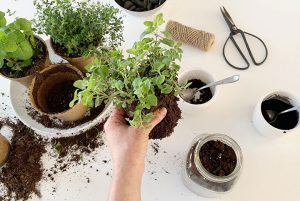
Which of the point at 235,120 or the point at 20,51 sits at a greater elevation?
the point at 20,51

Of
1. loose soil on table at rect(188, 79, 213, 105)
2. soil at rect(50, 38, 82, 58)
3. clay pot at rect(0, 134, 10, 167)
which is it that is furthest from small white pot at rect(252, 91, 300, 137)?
clay pot at rect(0, 134, 10, 167)

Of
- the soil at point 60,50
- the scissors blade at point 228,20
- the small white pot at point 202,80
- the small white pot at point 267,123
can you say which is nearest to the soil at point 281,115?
the small white pot at point 267,123

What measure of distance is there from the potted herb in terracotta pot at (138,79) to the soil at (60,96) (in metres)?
0.23

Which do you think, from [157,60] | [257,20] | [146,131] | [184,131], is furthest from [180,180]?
[257,20]

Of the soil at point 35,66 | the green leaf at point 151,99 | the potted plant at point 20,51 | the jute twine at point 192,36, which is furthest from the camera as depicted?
the jute twine at point 192,36

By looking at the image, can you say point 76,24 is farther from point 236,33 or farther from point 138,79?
point 236,33

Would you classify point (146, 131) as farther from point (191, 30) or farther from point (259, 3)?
point (259, 3)

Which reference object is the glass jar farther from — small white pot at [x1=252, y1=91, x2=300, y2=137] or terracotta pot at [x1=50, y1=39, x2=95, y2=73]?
terracotta pot at [x1=50, y1=39, x2=95, y2=73]

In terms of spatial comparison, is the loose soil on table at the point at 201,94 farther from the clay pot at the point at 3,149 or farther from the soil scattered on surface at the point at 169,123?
the clay pot at the point at 3,149

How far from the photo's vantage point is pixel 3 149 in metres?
0.94

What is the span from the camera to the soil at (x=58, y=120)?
96 cm

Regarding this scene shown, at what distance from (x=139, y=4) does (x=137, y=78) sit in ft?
1.30

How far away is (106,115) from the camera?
38.8 inches

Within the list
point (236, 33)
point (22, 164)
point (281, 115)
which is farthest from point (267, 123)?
point (22, 164)
